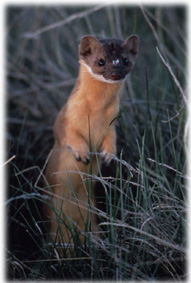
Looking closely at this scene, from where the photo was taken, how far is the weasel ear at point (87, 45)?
3432 mm

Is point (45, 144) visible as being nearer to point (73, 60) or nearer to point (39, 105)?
point (39, 105)

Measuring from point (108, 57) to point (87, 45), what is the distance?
0.97ft

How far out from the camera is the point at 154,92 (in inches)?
195

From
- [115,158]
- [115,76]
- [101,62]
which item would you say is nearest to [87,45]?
[101,62]

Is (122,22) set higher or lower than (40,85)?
higher

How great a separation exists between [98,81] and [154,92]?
1.58m

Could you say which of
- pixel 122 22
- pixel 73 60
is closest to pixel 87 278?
pixel 122 22

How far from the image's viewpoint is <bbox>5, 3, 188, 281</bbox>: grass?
259 centimetres

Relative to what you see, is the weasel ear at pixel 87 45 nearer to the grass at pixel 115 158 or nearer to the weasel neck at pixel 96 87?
the weasel neck at pixel 96 87

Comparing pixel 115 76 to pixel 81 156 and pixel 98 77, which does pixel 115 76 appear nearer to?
pixel 98 77

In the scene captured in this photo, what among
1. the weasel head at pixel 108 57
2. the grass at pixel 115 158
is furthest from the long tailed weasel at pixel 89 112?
the grass at pixel 115 158

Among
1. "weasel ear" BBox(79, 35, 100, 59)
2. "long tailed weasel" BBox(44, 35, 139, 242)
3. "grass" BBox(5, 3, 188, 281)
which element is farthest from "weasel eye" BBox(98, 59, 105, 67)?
"grass" BBox(5, 3, 188, 281)

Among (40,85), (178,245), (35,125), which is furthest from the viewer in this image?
(40,85)

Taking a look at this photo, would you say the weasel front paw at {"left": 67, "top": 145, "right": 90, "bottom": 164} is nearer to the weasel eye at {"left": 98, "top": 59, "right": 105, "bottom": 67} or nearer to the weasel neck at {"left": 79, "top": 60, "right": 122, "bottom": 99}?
the weasel neck at {"left": 79, "top": 60, "right": 122, "bottom": 99}
